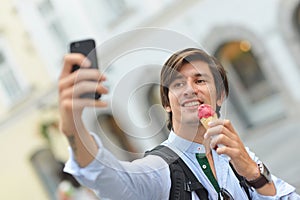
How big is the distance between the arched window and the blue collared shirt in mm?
6664

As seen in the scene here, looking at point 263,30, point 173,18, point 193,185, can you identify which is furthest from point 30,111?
point 193,185

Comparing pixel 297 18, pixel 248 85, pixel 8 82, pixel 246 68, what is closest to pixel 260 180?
pixel 297 18

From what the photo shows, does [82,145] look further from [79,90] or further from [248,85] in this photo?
[248,85]

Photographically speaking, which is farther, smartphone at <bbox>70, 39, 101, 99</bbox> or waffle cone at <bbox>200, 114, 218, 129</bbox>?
waffle cone at <bbox>200, 114, 218, 129</bbox>

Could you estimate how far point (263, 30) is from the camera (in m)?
7.22

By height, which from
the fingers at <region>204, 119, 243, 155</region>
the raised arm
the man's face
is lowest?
the fingers at <region>204, 119, 243, 155</region>

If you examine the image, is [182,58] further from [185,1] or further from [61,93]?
[185,1]

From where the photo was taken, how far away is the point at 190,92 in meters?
0.85

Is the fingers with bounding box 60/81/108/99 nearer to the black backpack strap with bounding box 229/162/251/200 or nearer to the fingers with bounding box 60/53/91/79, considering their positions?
the fingers with bounding box 60/53/91/79

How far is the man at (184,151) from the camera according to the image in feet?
2.31

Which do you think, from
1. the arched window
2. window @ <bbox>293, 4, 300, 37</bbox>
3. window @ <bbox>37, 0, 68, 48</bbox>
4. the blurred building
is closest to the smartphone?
the blurred building

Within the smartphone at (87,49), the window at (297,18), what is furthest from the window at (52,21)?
the smartphone at (87,49)

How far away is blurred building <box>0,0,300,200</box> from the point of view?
23.0ft

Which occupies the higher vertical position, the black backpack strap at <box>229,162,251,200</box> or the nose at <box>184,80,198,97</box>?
the nose at <box>184,80,198,97</box>
